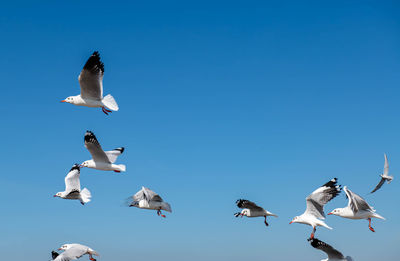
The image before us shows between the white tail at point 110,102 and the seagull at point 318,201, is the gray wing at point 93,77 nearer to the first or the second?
the white tail at point 110,102

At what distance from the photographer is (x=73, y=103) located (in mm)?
17719

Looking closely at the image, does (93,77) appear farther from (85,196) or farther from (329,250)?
(329,250)

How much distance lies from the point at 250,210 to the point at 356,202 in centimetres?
400

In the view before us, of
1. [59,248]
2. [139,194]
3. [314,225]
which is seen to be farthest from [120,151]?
[314,225]

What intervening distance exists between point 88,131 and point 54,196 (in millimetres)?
5803

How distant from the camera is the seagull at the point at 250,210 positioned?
17430 millimetres

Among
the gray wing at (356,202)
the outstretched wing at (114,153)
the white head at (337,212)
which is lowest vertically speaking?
the gray wing at (356,202)

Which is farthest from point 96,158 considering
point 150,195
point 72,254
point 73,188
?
point 73,188

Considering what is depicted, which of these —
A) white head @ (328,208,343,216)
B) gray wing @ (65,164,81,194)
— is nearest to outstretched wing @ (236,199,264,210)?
white head @ (328,208,343,216)

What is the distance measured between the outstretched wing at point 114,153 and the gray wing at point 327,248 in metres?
8.15

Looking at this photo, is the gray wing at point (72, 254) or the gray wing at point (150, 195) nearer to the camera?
the gray wing at point (72, 254)

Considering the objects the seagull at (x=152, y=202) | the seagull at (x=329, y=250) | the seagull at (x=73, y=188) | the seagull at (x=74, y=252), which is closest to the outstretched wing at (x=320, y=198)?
the seagull at (x=329, y=250)

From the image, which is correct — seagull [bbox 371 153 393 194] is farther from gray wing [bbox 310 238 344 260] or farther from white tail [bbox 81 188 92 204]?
white tail [bbox 81 188 92 204]

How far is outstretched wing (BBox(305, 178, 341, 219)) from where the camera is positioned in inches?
639
